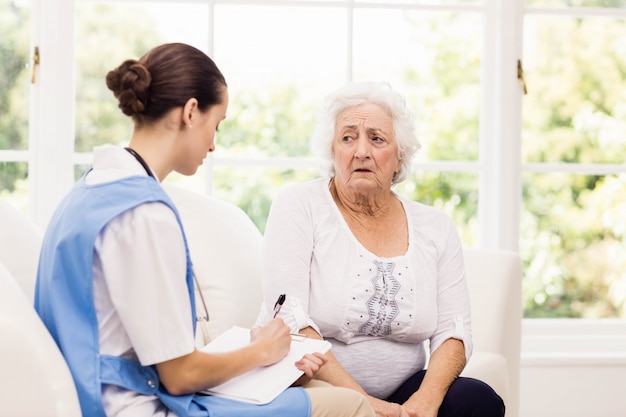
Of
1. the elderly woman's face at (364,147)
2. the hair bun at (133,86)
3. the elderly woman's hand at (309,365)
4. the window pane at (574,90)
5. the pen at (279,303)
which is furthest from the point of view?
the window pane at (574,90)

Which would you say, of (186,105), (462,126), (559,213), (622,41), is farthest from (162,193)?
(622,41)

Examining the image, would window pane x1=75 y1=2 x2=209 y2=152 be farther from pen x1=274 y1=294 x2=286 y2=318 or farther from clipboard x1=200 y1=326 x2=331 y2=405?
clipboard x1=200 y1=326 x2=331 y2=405

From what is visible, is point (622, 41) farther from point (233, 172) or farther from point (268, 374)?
point (268, 374)

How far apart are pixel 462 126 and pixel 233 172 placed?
950mm

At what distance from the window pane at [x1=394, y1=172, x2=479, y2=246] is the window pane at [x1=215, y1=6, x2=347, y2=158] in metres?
0.47

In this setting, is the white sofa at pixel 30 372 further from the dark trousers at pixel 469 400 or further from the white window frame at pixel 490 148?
the white window frame at pixel 490 148

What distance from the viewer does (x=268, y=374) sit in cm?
172

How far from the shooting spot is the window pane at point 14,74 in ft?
11.0

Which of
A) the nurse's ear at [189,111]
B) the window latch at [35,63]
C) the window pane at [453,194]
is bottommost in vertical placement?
the window pane at [453,194]

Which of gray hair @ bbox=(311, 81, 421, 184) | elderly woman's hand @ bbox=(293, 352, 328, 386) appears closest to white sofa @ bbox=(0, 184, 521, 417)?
gray hair @ bbox=(311, 81, 421, 184)

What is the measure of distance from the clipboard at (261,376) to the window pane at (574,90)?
2037mm

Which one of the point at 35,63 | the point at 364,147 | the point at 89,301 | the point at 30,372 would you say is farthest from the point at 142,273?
the point at 35,63

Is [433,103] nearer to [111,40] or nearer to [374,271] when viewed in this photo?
[111,40]

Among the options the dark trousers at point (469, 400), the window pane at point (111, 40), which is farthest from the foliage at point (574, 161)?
the dark trousers at point (469, 400)
